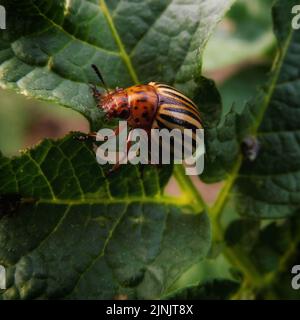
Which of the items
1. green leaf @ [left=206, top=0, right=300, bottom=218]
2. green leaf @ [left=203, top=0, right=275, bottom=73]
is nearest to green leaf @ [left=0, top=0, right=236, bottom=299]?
green leaf @ [left=206, top=0, right=300, bottom=218]

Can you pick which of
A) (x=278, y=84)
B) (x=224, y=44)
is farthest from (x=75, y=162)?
(x=224, y=44)

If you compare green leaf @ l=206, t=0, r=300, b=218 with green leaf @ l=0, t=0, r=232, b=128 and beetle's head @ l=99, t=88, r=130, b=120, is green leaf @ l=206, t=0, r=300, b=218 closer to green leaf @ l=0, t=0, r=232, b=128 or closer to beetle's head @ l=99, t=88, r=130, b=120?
green leaf @ l=0, t=0, r=232, b=128

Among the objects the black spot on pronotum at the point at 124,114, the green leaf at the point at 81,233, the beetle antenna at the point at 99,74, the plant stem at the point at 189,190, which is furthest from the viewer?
the black spot on pronotum at the point at 124,114

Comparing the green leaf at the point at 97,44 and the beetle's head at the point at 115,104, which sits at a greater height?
the green leaf at the point at 97,44

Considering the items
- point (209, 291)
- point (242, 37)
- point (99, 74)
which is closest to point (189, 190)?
point (209, 291)

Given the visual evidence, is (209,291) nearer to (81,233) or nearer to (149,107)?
(81,233)

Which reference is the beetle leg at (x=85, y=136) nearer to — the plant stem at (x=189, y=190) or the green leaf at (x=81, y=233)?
the green leaf at (x=81, y=233)

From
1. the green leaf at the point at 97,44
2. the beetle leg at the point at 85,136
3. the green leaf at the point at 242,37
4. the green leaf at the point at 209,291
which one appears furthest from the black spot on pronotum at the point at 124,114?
the green leaf at the point at 242,37
